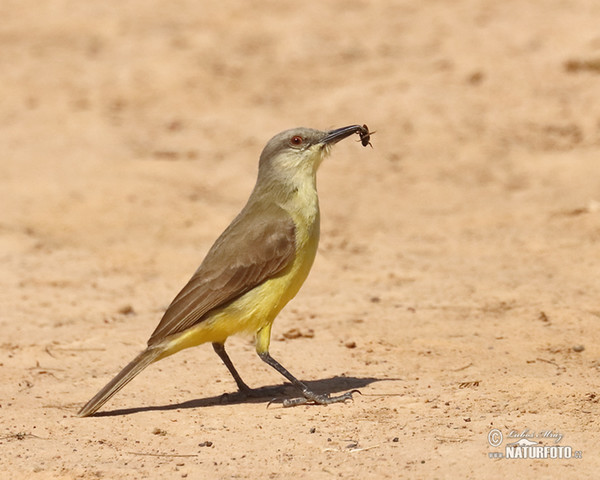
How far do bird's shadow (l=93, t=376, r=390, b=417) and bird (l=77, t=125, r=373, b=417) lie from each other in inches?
3.4

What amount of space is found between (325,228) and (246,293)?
14.8 ft

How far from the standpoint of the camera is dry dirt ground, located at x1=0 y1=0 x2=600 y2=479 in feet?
19.8

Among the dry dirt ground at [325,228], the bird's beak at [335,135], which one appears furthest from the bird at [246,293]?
the bird's beak at [335,135]

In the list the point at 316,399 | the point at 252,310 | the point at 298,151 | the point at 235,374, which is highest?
the point at 298,151

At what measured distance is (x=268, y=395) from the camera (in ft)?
23.3

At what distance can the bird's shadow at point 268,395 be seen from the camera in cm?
678

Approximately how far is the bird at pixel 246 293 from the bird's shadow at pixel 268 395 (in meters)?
0.09

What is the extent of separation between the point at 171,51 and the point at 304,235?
30.8ft

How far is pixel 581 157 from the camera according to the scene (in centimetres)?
1252

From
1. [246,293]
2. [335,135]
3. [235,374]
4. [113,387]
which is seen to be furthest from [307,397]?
[335,135]

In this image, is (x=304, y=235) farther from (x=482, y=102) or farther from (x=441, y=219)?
(x=482, y=102)

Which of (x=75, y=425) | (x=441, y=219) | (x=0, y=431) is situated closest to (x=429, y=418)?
(x=75, y=425)

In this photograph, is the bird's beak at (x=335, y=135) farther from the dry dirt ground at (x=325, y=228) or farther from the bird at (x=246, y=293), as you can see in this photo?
the dry dirt ground at (x=325, y=228)

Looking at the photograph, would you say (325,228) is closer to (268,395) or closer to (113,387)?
(268,395)
